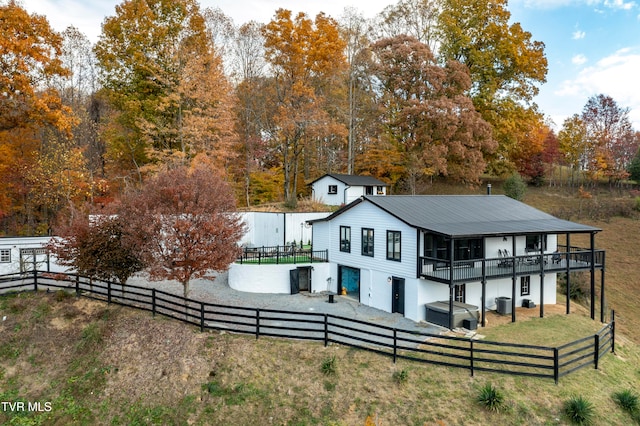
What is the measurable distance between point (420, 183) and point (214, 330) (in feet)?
90.8

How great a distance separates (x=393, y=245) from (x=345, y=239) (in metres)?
3.62

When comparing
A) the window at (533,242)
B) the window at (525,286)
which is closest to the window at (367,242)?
the window at (525,286)

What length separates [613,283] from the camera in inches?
1112

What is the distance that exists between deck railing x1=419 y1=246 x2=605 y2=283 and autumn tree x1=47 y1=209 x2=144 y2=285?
39.7ft

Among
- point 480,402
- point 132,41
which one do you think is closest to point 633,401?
point 480,402

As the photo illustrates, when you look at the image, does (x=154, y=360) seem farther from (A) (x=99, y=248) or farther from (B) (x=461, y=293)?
(B) (x=461, y=293)

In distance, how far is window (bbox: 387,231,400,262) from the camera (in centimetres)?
1811

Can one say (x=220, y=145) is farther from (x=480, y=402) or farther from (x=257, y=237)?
(x=480, y=402)

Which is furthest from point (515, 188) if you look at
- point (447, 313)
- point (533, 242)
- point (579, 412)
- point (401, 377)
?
point (401, 377)

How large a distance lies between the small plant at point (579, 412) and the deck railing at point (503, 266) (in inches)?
222

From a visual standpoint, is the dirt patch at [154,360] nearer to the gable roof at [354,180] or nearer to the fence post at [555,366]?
the fence post at [555,366]

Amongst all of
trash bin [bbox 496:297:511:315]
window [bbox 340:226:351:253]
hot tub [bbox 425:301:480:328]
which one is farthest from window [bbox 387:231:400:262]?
trash bin [bbox 496:297:511:315]

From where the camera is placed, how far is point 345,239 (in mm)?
21422

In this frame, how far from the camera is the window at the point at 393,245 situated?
18109 millimetres
